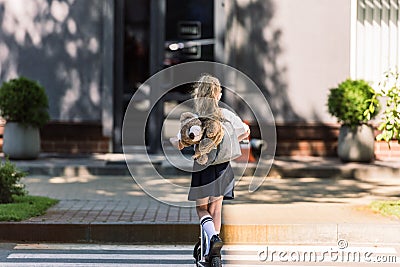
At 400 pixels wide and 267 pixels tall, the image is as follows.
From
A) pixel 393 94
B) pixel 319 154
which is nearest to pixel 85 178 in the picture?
pixel 319 154

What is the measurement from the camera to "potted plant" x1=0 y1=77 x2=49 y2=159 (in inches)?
547

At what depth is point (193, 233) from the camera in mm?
9086

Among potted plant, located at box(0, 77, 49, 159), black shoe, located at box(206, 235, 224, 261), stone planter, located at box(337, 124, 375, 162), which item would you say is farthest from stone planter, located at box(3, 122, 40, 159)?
black shoe, located at box(206, 235, 224, 261)

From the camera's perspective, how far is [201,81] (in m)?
7.13

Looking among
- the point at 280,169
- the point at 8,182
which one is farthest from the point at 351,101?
the point at 8,182

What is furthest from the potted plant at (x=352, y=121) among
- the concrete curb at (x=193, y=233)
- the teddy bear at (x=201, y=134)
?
the teddy bear at (x=201, y=134)

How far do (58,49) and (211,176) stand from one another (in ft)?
29.0

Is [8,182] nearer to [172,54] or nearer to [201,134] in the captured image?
[201,134]

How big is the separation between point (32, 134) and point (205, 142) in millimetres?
7774

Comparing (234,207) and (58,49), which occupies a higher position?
(58,49)

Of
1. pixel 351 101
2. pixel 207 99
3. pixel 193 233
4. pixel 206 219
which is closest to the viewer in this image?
pixel 207 99

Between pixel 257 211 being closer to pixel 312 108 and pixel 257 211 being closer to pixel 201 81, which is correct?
pixel 201 81

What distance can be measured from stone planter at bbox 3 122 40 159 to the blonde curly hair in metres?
7.52
